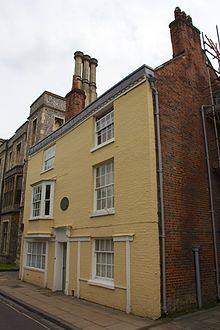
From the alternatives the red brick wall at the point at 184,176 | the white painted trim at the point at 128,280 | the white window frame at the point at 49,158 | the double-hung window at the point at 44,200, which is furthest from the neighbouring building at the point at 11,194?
the red brick wall at the point at 184,176

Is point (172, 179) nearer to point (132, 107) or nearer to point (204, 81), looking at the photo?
point (132, 107)

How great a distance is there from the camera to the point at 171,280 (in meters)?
8.48

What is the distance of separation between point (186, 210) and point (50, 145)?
9.33 m

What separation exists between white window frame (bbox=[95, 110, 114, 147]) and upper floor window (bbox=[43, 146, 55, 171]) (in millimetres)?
4215

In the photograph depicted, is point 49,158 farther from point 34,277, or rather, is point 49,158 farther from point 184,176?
point 184,176

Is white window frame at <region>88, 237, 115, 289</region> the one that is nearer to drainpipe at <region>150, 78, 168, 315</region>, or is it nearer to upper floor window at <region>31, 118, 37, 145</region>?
drainpipe at <region>150, 78, 168, 315</region>

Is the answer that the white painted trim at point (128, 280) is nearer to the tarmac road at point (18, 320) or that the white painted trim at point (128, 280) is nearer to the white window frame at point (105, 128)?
the tarmac road at point (18, 320)

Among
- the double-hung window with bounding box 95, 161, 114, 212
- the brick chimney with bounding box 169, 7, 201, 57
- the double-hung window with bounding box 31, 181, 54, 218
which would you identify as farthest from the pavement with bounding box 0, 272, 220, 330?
the brick chimney with bounding box 169, 7, 201, 57

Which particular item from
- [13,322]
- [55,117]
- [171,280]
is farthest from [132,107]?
[55,117]

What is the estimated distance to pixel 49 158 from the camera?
640 inches

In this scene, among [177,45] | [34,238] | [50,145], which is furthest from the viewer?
[50,145]

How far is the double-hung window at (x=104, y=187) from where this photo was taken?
11.1 metres

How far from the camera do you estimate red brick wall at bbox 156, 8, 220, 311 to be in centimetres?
890

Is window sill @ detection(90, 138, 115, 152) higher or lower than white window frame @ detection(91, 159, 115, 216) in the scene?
higher
